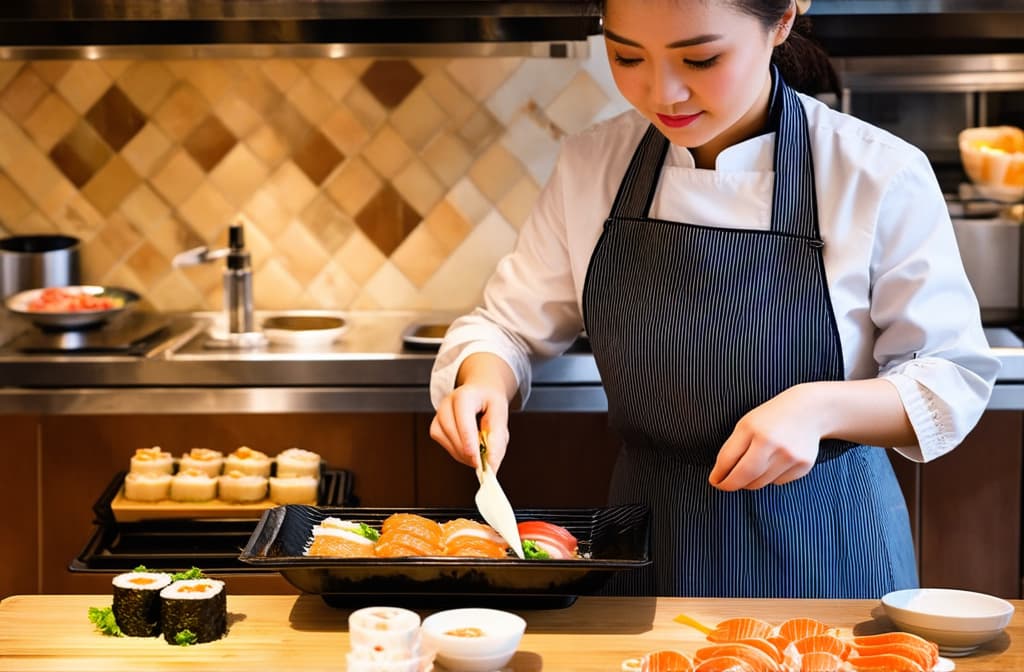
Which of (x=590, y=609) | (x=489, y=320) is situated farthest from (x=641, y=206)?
(x=590, y=609)

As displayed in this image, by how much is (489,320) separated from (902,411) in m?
0.67

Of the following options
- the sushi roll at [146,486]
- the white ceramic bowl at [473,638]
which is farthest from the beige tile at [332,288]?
the white ceramic bowl at [473,638]

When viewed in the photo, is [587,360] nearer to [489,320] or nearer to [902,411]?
[489,320]

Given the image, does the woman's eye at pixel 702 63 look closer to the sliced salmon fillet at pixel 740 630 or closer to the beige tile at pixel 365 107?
the sliced salmon fillet at pixel 740 630

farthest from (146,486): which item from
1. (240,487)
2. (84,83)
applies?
(84,83)

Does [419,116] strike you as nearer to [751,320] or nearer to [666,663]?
[751,320]

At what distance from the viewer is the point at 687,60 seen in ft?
5.51

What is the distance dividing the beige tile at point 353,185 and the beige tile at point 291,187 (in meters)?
0.05

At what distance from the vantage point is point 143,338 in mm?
3061

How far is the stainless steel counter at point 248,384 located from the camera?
284 cm

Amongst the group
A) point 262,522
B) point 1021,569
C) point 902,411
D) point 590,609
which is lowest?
point 1021,569

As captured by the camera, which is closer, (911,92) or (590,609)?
(590,609)

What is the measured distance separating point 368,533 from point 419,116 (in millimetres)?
1841

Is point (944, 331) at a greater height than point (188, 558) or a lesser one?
greater
